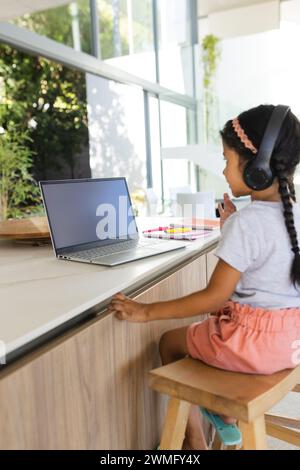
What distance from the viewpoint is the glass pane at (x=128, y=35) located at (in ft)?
17.0

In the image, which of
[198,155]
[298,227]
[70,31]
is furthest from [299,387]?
[198,155]

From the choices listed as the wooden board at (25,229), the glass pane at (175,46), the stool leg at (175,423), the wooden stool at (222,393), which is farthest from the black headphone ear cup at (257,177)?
Result: the glass pane at (175,46)

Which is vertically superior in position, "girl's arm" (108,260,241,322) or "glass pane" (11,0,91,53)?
"glass pane" (11,0,91,53)

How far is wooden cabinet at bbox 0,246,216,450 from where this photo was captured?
0.76 metres

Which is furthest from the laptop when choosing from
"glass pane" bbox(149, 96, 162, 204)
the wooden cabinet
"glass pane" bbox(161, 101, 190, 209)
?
"glass pane" bbox(149, 96, 162, 204)

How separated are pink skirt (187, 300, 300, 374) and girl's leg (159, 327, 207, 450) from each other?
135mm

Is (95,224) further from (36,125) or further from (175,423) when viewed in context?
(36,125)

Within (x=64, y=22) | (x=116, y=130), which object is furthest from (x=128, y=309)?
(x=116, y=130)

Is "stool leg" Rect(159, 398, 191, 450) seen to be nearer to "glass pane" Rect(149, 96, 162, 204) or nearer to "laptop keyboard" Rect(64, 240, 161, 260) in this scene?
"laptop keyboard" Rect(64, 240, 161, 260)

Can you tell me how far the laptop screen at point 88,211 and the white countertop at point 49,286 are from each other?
0.12m

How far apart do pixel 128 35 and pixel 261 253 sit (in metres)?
5.54

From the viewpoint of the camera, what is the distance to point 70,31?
4.60 meters

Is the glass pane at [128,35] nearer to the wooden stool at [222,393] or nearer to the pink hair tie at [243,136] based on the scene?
the pink hair tie at [243,136]

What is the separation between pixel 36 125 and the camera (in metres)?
4.82
